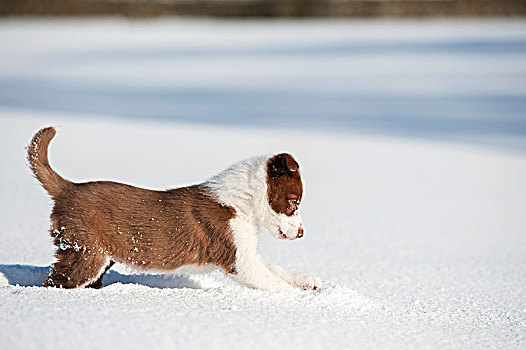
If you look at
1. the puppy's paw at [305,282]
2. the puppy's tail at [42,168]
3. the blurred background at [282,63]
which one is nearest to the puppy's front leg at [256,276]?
the puppy's paw at [305,282]

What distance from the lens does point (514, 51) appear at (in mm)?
19453

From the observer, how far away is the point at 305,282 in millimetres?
3188

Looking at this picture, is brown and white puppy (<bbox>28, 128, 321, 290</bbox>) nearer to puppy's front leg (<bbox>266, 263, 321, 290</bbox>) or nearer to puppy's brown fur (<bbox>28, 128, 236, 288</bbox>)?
puppy's brown fur (<bbox>28, 128, 236, 288</bbox>)

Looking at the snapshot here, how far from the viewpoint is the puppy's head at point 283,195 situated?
9.85 feet

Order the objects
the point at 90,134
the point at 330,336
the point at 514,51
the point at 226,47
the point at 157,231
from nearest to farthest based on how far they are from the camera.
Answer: the point at 330,336 → the point at 157,231 → the point at 90,134 → the point at 514,51 → the point at 226,47

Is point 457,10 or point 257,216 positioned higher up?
point 457,10

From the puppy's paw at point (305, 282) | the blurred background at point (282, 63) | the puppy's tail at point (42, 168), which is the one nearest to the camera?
the puppy's tail at point (42, 168)

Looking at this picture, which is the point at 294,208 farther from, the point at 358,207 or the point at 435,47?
the point at 435,47

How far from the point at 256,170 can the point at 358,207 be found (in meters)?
2.91

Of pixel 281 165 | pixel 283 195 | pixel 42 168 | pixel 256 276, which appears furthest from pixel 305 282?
pixel 42 168

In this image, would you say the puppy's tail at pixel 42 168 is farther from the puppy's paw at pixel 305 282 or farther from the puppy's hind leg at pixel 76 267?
the puppy's paw at pixel 305 282

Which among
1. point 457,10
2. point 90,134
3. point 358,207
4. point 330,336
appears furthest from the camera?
point 457,10

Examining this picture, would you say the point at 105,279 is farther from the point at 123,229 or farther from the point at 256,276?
the point at 256,276

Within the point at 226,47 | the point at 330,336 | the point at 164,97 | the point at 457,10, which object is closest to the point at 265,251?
the point at 330,336
